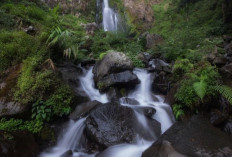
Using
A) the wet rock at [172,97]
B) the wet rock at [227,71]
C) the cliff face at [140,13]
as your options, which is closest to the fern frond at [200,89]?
the wet rock at [172,97]

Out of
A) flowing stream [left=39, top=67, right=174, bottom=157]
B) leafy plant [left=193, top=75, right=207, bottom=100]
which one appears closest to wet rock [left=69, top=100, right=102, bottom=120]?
flowing stream [left=39, top=67, right=174, bottom=157]

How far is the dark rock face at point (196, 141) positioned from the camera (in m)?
2.98

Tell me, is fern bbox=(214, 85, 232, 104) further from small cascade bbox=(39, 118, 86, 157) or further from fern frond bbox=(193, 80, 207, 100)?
small cascade bbox=(39, 118, 86, 157)

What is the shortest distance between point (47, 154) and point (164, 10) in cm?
2388

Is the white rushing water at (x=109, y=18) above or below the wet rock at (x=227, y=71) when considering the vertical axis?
above

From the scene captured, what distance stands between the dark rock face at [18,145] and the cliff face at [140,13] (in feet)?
58.5

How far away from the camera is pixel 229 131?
395 centimetres

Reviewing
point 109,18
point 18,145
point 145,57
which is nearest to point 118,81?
point 18,145

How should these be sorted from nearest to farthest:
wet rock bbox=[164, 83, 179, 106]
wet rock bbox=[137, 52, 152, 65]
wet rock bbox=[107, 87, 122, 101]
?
1. wet rock bbox=[164, 83, 179, 106]
2. wet rock bbox=[107, 87, 122, 101]
3. wet rock bbox=[137, 52, 152, 65]

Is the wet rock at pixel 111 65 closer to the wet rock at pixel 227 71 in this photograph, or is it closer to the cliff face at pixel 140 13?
the wet rock at pixel 227 71

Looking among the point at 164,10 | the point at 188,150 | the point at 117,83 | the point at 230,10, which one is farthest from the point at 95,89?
the point at 164,10

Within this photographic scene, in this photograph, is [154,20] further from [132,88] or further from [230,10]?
Answer: [132,88]

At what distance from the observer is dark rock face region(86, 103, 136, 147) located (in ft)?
13.2

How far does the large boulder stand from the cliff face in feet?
53.3
